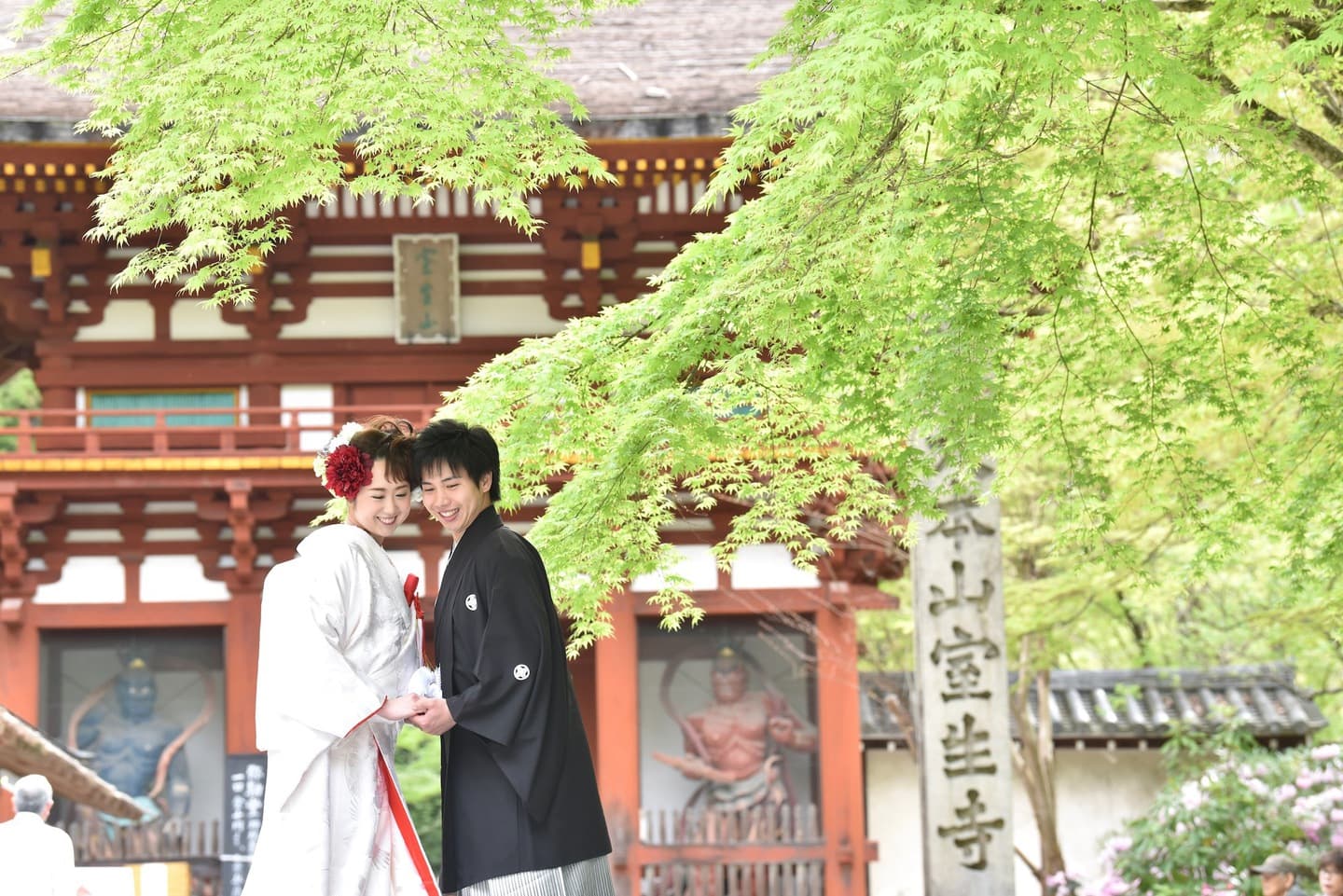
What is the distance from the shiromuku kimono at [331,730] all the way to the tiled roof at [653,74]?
545cm

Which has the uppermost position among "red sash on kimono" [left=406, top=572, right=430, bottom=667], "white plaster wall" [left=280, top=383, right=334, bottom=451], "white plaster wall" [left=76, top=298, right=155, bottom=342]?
"white plaster wall" [left=76, top=298, right=155, bottom=342]

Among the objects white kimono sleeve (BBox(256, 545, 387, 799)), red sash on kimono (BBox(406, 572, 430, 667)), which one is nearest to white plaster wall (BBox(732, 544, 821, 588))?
red sash on kimono (BBox(406, 572, 430, 667))

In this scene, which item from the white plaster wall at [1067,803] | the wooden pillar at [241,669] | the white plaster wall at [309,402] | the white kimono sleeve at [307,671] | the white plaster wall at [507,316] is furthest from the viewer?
the white plaster wall at [1067,803]

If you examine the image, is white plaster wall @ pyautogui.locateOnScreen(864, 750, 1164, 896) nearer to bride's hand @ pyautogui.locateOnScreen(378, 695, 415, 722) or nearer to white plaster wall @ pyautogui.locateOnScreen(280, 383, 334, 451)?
white plaster wall @ pyautogui.locateOnScreen(280, 383, 334, 451)

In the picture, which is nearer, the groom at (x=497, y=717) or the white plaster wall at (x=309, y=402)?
the groom at (x=497, y=717)

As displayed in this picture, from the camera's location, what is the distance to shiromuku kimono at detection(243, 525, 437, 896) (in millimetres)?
4047

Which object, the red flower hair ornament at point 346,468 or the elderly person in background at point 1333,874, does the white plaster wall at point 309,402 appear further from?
the elderly person in background at point 1333,874

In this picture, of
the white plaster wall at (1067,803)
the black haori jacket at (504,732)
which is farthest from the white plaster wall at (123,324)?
the white plaster wall at (1067,803)

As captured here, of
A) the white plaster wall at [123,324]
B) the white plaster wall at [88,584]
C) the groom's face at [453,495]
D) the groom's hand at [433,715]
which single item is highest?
the white plaster wall at [123,324]

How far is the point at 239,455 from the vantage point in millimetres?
10047

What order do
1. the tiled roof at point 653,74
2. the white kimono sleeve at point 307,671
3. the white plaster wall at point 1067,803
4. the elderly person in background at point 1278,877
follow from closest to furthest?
1. the white kimono sleeve at point 307,671
2. the elderly person in background at point 1278,877
3. the tiled roof at point 653,74
4. the white plaster wall at point 1067,803

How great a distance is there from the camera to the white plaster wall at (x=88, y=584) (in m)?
10.5

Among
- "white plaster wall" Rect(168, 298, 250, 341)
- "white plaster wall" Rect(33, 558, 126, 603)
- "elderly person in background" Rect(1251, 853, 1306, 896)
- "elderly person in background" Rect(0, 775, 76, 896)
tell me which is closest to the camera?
"elderly person in background" Rect(0, 775, 76, 896)

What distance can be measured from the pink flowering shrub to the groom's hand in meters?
8.66
